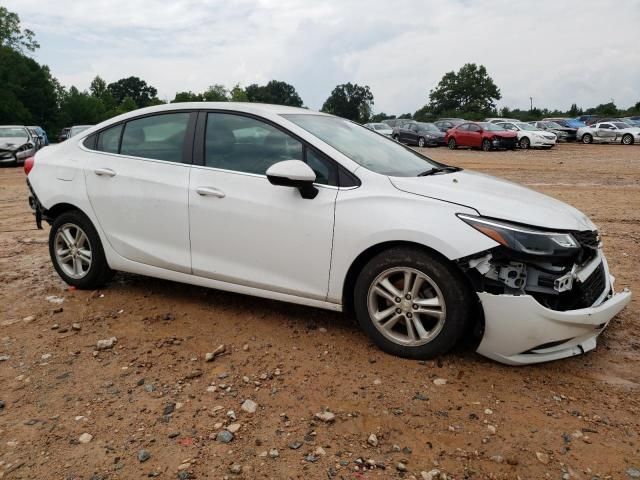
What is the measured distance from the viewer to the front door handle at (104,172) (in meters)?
4.36

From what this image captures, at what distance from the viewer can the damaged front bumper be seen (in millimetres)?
3070

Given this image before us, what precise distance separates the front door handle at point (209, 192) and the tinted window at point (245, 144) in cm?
19

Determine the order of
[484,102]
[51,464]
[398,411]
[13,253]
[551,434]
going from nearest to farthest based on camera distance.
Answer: [51,464], [551,434], [398,411], [13,253], [484,102]

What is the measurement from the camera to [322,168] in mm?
3641

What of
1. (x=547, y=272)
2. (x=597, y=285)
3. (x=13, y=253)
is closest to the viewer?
(x=547, y=272)

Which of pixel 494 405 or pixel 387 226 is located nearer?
pixel 494 405

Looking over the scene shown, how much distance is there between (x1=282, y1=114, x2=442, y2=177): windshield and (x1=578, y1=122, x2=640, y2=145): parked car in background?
94.9ft

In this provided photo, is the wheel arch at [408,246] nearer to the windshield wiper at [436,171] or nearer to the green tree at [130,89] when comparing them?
the windshield wiper at [436,171]

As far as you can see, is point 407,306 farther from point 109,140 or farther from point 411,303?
point 109,140

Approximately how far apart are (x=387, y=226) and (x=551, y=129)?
1273 inches

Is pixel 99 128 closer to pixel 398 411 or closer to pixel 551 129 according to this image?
pixel 398 411

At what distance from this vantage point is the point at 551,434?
2.73 metres

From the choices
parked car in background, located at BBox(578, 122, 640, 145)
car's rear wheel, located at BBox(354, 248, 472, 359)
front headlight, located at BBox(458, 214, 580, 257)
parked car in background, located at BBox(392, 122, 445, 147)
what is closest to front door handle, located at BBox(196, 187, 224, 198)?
car's rear wheel, located at BBox(354, 248, 472, 359)

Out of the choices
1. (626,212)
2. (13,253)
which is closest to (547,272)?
(13,253)
